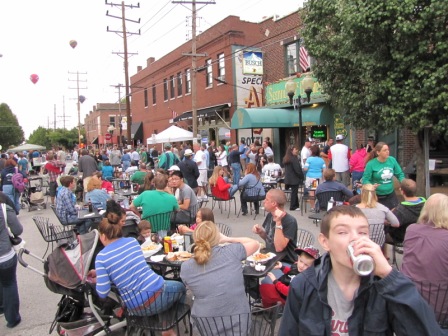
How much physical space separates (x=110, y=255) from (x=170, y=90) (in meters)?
26.1

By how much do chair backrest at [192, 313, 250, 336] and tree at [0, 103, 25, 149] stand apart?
249 ft

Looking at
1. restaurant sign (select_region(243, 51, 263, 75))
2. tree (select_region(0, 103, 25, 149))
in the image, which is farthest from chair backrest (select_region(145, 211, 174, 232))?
tree (select_region(0, 103, 25, 149))

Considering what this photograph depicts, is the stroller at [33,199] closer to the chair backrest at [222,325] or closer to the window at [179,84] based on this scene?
the chair backrest at [222,325]

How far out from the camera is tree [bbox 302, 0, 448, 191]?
727cm

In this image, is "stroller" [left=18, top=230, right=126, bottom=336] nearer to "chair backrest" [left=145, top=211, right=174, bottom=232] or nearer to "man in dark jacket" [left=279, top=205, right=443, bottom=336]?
"chair backrest" [left=145, top=211, right=174, bottom=232]

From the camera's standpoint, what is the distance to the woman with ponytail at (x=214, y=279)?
2830 millimetres

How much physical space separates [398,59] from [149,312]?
23.5 ft

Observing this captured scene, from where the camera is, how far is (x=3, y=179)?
414 inches

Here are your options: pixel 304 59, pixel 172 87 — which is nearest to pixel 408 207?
pixel 304 59

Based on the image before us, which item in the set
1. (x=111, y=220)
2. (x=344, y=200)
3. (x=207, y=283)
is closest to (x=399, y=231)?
(x=344, y=200)

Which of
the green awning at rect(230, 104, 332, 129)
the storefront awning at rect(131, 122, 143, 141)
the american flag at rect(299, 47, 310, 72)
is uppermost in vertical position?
the american flag at rect(299, 47, 310, 72)

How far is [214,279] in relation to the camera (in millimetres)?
2857

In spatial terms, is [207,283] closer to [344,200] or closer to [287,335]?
[287,335]

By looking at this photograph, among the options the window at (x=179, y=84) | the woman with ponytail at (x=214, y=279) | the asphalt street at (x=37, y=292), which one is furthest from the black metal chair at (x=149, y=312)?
the window at (x=179, y=84)
